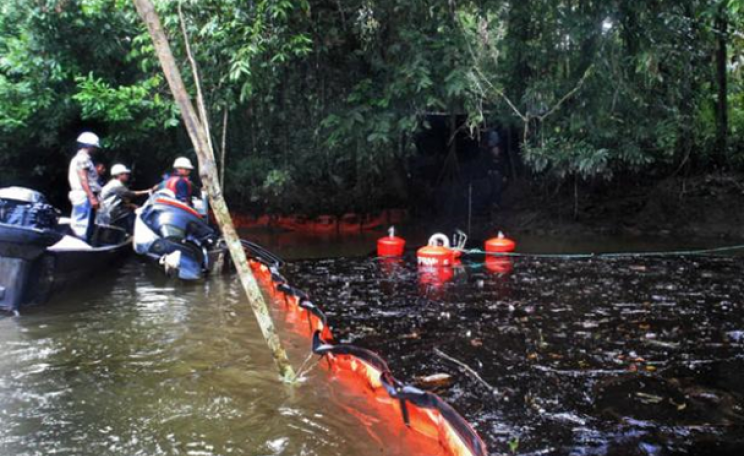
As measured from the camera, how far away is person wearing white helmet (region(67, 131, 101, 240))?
8.38 metres

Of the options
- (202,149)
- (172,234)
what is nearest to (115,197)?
(172,234)

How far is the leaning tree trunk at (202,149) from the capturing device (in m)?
3.99

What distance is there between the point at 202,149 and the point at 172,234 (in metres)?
4.24

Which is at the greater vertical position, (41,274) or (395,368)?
(41,274)

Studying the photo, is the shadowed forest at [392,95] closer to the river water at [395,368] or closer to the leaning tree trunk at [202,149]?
the river water at [395,368]

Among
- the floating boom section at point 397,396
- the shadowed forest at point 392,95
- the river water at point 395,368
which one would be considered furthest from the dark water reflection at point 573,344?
the shadowed forest at point 392,95

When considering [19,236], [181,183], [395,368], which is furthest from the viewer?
[181,183]

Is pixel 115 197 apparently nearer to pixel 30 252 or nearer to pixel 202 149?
pixel 30 252

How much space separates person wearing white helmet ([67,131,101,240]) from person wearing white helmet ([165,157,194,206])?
1.13 metres

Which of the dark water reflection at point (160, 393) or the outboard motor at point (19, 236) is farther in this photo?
the outboard motor at point (19, 236)

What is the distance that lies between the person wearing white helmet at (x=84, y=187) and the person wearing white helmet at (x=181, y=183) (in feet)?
3.71

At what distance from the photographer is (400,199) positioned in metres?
15.7

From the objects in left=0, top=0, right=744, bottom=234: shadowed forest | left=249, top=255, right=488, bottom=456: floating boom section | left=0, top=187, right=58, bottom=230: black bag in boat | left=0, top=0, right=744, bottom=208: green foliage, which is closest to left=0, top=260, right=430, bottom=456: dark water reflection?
left=249, top=255, right=488, bottom=456: floating boom section

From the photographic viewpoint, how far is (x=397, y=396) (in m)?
3.70
